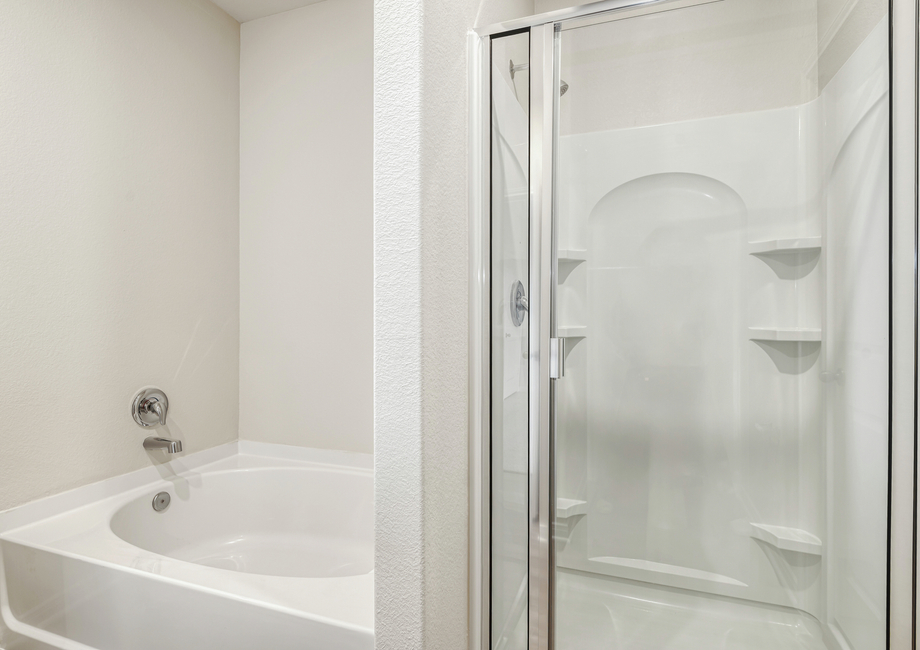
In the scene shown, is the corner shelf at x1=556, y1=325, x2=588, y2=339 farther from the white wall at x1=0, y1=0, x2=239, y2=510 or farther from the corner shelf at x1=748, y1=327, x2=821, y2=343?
the white wall at x1=0, y1=0, x2=239, y2=510

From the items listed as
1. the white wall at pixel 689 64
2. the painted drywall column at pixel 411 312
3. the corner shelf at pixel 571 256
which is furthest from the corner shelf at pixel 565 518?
the white wall at pixel 689 64

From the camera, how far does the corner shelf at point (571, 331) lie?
3.84 ft

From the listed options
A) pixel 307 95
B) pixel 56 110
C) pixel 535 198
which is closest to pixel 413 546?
pixel 535 198

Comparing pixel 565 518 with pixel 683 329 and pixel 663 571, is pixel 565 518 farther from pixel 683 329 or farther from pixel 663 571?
pixel 683 329

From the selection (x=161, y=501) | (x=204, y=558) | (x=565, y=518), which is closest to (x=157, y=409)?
(x=161, y=501)

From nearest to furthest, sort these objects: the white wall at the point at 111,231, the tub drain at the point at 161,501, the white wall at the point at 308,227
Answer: the white wall at the point at 111,231, the tub drain at the point at 161,501, the white wall at the point at 308,227

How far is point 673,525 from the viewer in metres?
1.23

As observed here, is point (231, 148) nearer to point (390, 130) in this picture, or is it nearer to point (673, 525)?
point (390, 130)

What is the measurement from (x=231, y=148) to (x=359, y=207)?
672 mm

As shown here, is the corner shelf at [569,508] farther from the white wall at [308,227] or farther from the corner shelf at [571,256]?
the white wall at [308,227]

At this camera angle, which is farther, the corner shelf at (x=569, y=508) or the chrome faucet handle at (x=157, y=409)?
the chrome faucet handle at (x=157, y=409)

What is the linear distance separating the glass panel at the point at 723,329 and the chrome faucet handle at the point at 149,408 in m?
1.47

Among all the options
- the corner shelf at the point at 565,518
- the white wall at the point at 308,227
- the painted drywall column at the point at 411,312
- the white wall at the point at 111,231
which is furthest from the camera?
the white wall at the point at 308,227

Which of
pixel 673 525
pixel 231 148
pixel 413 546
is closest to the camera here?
pixel 413 546
